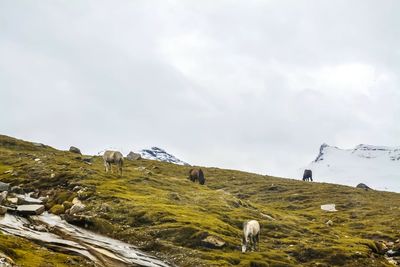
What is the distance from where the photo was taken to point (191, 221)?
Result: 5097 centimetres

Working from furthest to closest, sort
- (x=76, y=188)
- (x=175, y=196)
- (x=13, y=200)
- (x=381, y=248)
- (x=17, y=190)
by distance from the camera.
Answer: (x=175, y=196), (x=381, y=248), (x=76, y=188), (x=17, y=190), (x=13, y=200)

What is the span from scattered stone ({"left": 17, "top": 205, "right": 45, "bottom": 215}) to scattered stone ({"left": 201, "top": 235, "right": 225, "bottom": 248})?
13.7 m

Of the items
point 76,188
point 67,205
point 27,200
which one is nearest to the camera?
point 67,205

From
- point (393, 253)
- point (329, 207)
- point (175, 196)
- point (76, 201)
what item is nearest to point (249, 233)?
point (76, 201)

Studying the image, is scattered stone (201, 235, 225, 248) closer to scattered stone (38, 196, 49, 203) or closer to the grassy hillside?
the grassy hillside

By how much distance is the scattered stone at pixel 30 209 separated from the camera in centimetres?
4550

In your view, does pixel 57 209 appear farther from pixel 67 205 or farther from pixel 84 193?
pixel 84 193

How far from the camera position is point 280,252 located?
161ft

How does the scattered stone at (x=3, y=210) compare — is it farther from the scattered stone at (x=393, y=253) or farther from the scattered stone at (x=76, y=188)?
the scattered stone at (x=393, y=253)

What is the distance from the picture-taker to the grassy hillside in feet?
149

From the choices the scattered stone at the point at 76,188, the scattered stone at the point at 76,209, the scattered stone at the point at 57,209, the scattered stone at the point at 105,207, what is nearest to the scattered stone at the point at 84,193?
the scattered stone at the point at 76,188

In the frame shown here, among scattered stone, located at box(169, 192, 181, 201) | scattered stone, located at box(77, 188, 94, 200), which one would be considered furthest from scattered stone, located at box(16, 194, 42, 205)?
scattered stone, located at box(169, 192, 181, 201)

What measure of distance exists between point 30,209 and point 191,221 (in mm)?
14015

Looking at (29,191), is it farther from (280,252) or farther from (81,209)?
(280,252)
